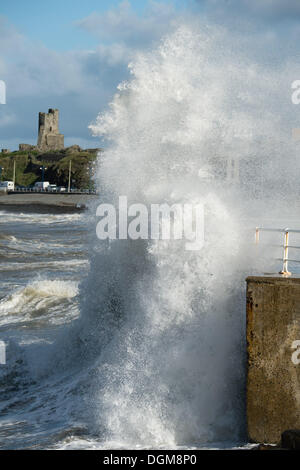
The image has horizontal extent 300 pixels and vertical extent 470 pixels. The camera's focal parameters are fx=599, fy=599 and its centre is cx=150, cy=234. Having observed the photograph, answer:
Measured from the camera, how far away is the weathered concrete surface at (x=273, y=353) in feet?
16.7

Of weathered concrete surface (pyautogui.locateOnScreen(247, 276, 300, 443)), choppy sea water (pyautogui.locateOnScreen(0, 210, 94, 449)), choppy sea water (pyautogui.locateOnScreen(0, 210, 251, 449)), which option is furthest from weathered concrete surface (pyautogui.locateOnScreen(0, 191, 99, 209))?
weathered concrete surface (pyautogui.locateOnScreen(247, 276, 300, 443))

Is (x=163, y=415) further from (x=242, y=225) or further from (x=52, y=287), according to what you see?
(x=52, y=287)

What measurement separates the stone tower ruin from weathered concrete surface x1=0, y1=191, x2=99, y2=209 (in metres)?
60.3

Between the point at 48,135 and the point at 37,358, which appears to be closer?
the point at 37,358

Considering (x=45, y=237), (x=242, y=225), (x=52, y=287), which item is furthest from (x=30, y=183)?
(x=242, y=225)

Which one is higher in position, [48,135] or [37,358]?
[48,135]

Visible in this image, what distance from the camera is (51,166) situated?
339 ft

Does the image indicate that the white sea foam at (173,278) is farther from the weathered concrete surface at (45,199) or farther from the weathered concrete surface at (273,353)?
the weathered concrete surface at (45,199)

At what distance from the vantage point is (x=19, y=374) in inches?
321

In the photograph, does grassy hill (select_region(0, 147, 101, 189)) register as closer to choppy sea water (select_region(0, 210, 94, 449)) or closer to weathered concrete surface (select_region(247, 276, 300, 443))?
choppy sea water (select_region(0, 210, 94, 449))

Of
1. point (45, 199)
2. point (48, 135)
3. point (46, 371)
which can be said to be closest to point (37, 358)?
point (46, 371)

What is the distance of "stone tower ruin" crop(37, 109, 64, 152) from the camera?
133875 millimetres

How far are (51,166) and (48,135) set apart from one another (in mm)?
33547

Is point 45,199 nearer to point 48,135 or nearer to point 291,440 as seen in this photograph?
point 291,440
